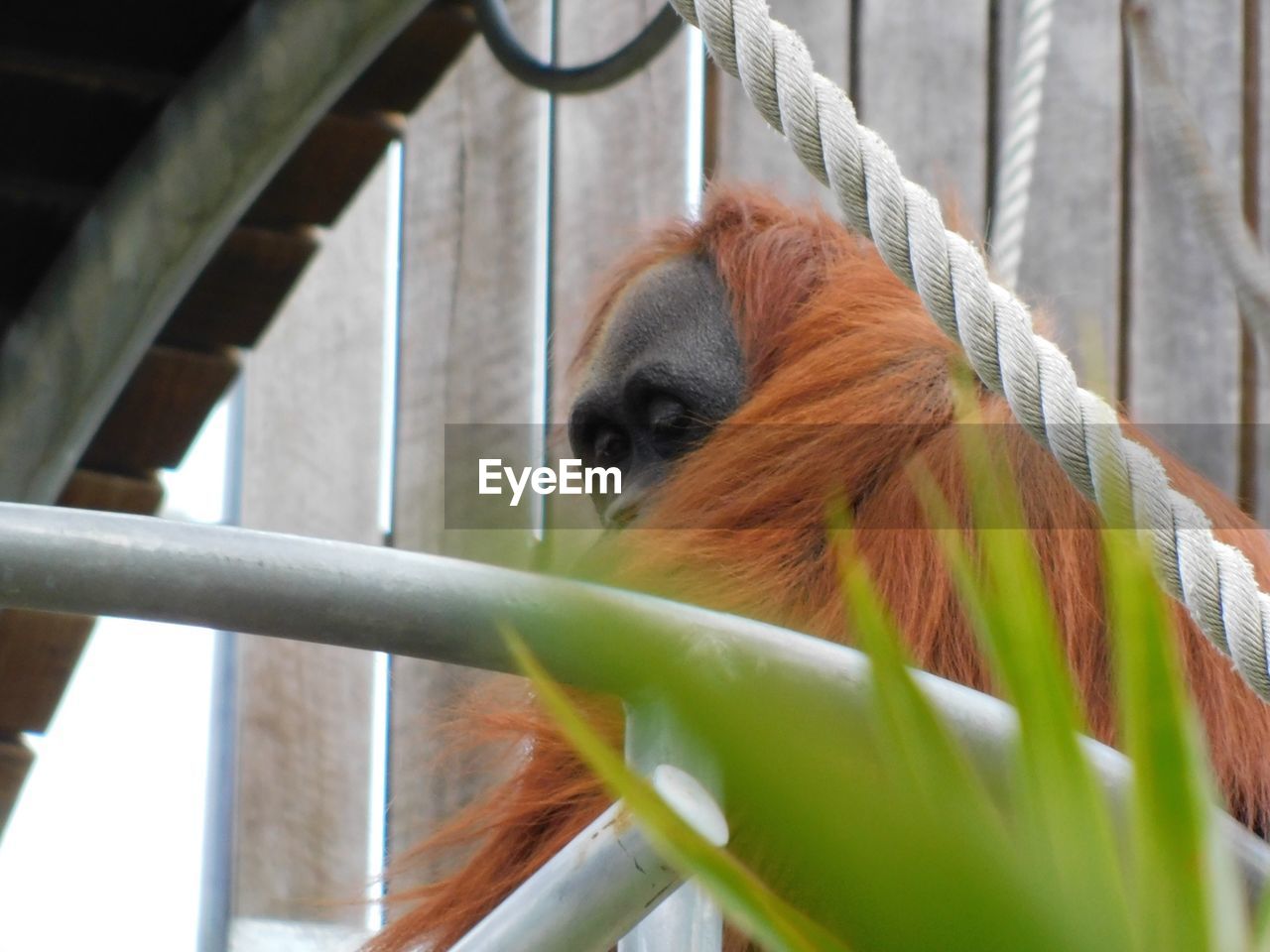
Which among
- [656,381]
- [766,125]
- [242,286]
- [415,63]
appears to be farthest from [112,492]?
[766,125]

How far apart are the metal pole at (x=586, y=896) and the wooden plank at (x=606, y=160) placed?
219cm

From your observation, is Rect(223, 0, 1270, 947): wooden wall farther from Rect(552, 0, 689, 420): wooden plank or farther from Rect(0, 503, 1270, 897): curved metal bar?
Rect(0, 503, 1270, 897): curved metal bar

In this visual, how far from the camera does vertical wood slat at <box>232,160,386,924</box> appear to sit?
2.99 meters

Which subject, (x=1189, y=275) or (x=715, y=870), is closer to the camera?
(x=715, y=870)

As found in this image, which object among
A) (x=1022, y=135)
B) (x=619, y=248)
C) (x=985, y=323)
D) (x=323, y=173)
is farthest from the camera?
(x=619, y=248)

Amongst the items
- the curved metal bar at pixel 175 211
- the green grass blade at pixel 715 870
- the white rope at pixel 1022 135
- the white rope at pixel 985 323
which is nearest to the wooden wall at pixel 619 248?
the white rope at pixel 1022 135

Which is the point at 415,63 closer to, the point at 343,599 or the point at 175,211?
the point at 175,211

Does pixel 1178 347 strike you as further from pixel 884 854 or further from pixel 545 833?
pixel 884 854

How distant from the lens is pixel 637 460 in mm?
2508

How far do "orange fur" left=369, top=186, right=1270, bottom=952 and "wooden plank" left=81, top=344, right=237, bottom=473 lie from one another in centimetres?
97

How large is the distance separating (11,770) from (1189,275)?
7.02 feet

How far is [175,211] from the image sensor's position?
2357 millimetres

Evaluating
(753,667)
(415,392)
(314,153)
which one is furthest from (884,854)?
(415,392)

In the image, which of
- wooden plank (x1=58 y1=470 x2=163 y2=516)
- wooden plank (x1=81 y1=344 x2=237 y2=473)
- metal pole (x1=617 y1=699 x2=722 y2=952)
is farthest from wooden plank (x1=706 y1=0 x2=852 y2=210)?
metal pole (x1=617 y1=699 x2=722 y2=952)
